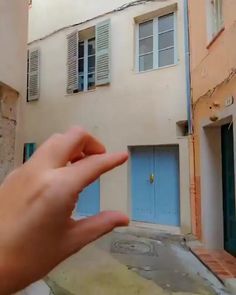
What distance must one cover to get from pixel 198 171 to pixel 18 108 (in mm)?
4059

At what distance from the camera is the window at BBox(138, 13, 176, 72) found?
784cm

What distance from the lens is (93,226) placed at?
1.66 ft

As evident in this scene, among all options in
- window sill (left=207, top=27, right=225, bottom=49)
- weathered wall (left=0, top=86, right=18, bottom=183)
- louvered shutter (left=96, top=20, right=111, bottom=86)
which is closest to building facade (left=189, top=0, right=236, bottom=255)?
window sill (left=207, top=27, right=225, bottom=49)

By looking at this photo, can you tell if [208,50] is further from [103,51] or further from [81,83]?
[81,83]

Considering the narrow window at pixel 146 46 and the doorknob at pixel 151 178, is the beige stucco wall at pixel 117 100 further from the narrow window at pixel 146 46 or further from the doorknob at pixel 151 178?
the doorknob at pixel 151 178

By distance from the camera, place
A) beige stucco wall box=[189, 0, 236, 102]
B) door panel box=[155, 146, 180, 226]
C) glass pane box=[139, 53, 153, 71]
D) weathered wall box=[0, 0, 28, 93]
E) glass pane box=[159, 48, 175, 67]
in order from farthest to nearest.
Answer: glass pane box=[139, 53, 153, 71] → glass pane box=[159, 48, 175, 67] → door panel box=[155, 146, 180, 226] → beige stucco wall box=[189, 0, 236, 102] → weathered wall box=[0, 0, 28, 93]

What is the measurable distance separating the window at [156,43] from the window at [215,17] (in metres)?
1.67

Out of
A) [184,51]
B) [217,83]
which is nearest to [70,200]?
[217,83]

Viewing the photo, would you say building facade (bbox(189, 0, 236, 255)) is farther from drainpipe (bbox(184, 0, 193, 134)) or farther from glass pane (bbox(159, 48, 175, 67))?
glass pane (bbox(159, 48, 175, 67))

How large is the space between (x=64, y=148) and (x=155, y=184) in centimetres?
739

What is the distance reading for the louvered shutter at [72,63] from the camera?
890 cm

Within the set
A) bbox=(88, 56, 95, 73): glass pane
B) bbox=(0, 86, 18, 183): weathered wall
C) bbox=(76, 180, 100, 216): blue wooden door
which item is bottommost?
bbox=(76, 180, 100, 216): blue wooden door

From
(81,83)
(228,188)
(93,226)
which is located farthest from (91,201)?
(93,226)

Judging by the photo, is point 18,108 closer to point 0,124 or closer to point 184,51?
point 0,124
